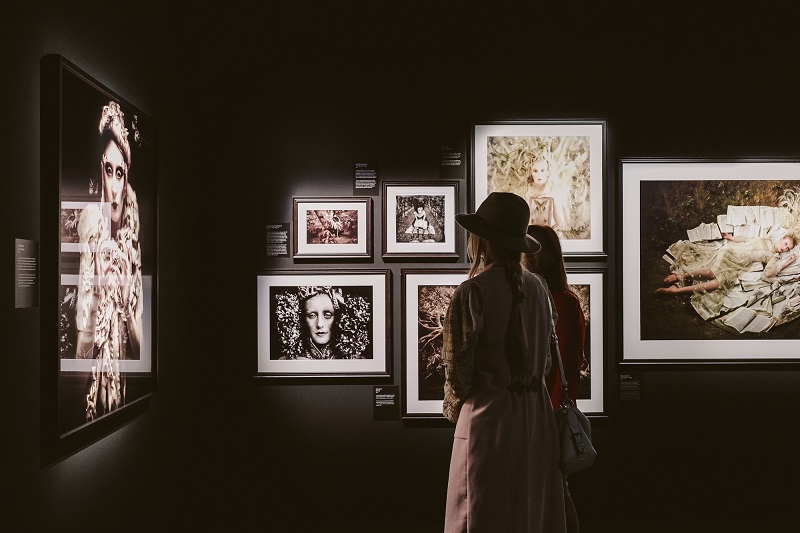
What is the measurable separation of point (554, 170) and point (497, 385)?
177cm

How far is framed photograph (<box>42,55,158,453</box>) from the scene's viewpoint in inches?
72.9

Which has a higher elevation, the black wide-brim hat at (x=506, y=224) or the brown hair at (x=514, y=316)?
the black wide-brim hat at (x=506, y=224)

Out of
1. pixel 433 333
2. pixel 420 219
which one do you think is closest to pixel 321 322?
pixel 433 333

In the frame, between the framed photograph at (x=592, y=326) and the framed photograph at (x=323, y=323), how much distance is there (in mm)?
1199

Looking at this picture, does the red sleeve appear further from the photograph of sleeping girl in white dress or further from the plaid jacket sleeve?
the photograph of sleeping girl in white dress

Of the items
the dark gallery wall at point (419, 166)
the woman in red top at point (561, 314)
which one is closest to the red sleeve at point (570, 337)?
the woman in red top at point (561, 314)

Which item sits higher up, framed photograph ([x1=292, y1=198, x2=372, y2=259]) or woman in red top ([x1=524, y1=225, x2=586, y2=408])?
framed photograph ([x1=292, y1=198, x2=372, y2=259])

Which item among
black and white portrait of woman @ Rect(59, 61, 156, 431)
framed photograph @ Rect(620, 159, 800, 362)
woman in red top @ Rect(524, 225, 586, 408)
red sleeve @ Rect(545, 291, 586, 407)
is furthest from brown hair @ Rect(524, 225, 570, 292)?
black and white portrait of woman @ Rect(59, 61, 156, 431)

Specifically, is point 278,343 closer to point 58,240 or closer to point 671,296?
point 58,240

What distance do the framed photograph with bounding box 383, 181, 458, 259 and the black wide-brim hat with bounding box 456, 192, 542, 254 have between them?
1160mm

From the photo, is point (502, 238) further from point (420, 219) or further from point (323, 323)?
point (323, 323)

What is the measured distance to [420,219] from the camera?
Answer: 3.48 meters

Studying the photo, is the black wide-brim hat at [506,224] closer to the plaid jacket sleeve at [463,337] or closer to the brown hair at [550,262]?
the plaid jacket sleeve at [463,337]

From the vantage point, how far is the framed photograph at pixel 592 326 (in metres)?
3.50
